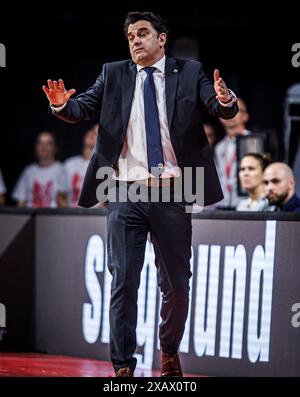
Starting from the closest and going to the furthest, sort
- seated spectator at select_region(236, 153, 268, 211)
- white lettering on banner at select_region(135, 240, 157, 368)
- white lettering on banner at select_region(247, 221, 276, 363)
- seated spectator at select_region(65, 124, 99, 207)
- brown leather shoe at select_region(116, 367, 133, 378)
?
brown leather shoe at select_region(116, 367, 133, 378), white lettering on banner at select_region(247, 221, 276, 363), white lettering on banner at select_region(135, 240, 157, 368), seated spectator at select_region(236, 153, 268, 211), seated spectator at select_region(65, 124, 99, 207)

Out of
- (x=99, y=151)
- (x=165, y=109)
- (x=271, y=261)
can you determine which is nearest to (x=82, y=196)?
(x=99, y=151)

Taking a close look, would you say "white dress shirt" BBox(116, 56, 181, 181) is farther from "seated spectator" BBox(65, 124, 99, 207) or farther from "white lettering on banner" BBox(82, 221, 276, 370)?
"seated spectator" BBox(65, 124, 99, 207)

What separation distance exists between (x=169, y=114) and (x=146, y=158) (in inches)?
10.3

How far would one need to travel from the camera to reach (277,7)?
941 cm

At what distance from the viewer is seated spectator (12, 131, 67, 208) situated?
8.88 meters

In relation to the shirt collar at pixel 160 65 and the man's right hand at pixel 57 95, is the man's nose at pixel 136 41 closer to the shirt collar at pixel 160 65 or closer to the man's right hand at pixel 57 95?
the shirt collar at pixel 160 65

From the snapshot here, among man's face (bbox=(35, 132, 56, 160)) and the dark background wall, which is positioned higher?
the dark background wall

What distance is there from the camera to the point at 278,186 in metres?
6.13

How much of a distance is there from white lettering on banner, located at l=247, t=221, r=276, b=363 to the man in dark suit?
0.86m

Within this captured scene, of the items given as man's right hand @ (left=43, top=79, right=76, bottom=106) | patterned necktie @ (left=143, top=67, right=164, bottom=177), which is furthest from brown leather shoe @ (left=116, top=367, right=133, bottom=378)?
man's right hand @ (left=43, top=79, right=76, bottom=106)

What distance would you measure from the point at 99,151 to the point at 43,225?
84.2 inches

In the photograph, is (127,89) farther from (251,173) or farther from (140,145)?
(251,173)

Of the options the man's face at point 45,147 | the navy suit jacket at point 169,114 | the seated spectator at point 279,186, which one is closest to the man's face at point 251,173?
the seated spectator at point 279,186

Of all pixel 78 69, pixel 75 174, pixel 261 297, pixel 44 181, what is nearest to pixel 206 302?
pixel 261 297
